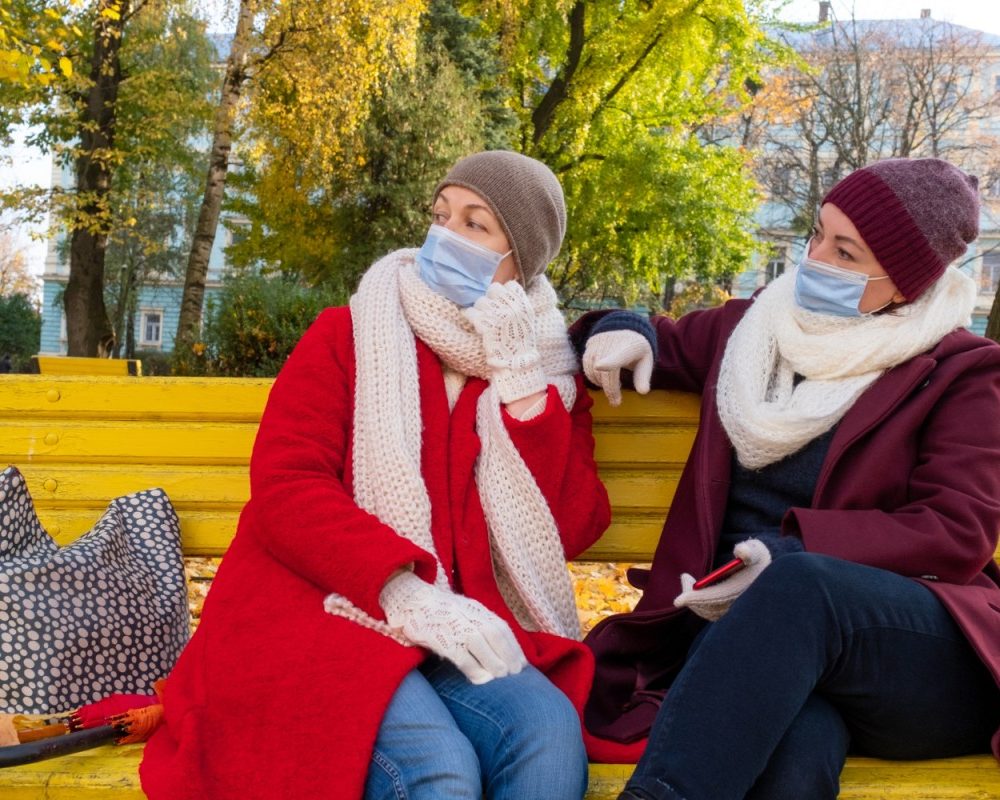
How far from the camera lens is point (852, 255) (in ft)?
9.45

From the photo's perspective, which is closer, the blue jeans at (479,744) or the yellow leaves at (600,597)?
the blue jeans at (479,744)

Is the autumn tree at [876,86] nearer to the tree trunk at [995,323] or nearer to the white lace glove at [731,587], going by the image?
the tree trunk at [995,323]

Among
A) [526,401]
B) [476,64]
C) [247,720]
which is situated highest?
[476,64]

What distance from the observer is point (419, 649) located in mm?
2389

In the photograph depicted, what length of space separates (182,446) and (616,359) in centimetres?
132

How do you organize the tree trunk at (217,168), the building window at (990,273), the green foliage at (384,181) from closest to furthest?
1. the tree trunk at (217,168)
2. the green foliage at (384,181)
3. the building window at (990,273)

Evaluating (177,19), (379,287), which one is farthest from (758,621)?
(177,19)

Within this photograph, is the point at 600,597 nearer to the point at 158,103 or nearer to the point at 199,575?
the point at 199,575

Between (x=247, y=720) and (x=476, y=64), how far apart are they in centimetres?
1853

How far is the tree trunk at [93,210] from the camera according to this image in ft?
60.7

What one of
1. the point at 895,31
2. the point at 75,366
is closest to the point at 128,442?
the point at 75,366

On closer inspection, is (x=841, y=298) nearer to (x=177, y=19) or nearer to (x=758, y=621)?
(x=758, y=621)

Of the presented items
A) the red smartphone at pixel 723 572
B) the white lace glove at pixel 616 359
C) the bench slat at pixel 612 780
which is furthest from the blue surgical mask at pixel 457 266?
the bench slat at pixel 612 780

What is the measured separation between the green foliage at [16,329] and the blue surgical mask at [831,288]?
36.5m
